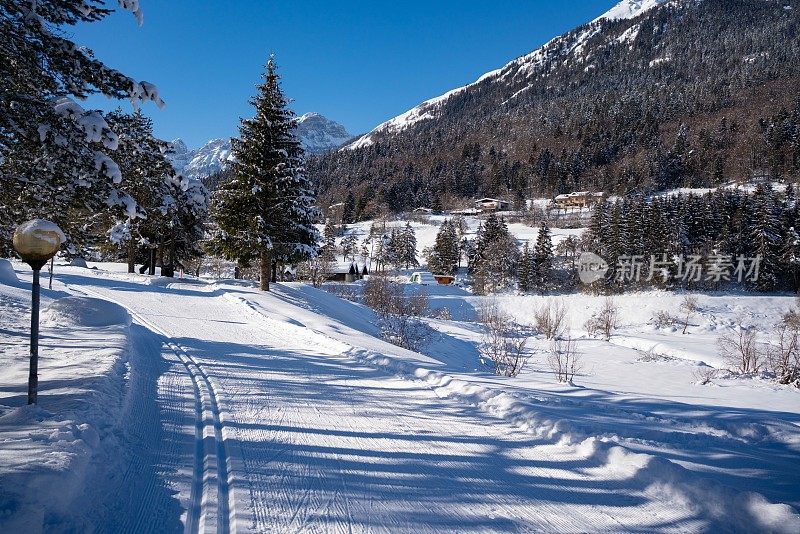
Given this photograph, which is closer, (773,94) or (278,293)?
(278,293)

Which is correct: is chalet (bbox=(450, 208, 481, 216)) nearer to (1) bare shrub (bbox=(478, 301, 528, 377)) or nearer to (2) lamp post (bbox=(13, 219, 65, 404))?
(1) bare shrub (bbox=(478, 301, 528, 377))

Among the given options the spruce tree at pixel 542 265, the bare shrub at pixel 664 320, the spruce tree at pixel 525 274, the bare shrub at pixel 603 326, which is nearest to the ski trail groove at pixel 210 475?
the bare shrub at pixel 603 326

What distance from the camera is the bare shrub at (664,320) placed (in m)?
31.0

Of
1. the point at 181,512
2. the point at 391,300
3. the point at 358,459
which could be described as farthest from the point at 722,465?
the point at 391,300

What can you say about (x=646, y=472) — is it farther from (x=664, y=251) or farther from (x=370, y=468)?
(x=664, y=251)

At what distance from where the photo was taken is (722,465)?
11.4 feet

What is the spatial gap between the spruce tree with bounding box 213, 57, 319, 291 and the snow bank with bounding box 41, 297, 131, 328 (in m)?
9.17

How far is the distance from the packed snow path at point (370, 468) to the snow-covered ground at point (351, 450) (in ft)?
0.06

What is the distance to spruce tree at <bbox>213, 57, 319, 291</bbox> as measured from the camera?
18281mm

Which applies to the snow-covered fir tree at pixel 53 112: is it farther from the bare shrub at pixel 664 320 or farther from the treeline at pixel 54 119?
the bare shrub at pixel 664 320

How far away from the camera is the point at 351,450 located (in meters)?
3.71

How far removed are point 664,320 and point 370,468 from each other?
35.2m

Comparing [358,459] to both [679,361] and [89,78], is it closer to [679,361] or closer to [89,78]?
[89,78]

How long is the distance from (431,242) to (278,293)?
6614 centimetres
